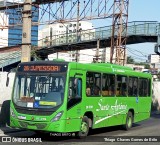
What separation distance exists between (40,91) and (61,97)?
0.73 m

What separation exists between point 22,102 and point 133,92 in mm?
6615

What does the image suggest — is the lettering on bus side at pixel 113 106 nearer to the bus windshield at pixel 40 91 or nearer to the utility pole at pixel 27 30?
the bus windshield at pixel 40 91

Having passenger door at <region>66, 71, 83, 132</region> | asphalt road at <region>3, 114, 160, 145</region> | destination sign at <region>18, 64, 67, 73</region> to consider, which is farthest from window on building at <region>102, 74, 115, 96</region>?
destination sign at <region>18, 64, 67, 73</region>

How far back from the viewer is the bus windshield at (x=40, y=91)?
43.1 ft

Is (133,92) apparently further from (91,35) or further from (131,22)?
(91,35)

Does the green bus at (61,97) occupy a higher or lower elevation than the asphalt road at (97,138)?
higher

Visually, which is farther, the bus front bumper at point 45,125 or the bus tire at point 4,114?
the bus tire at point 4,114

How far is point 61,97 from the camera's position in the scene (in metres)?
13.1

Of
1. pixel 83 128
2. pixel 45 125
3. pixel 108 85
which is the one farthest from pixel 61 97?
pixel 108 85

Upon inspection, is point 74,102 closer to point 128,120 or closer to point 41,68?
point 41,68

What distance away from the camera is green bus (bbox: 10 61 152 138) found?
13.0 meters

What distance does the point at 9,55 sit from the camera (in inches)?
2012

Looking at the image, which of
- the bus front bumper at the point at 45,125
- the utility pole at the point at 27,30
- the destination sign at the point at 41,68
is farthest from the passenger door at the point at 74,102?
the utility pole at the point at 27,30

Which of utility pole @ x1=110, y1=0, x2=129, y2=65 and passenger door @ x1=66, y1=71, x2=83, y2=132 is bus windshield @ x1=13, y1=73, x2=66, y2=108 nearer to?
passenger door @ x1=66, y1=71, x2=83, y2=132
